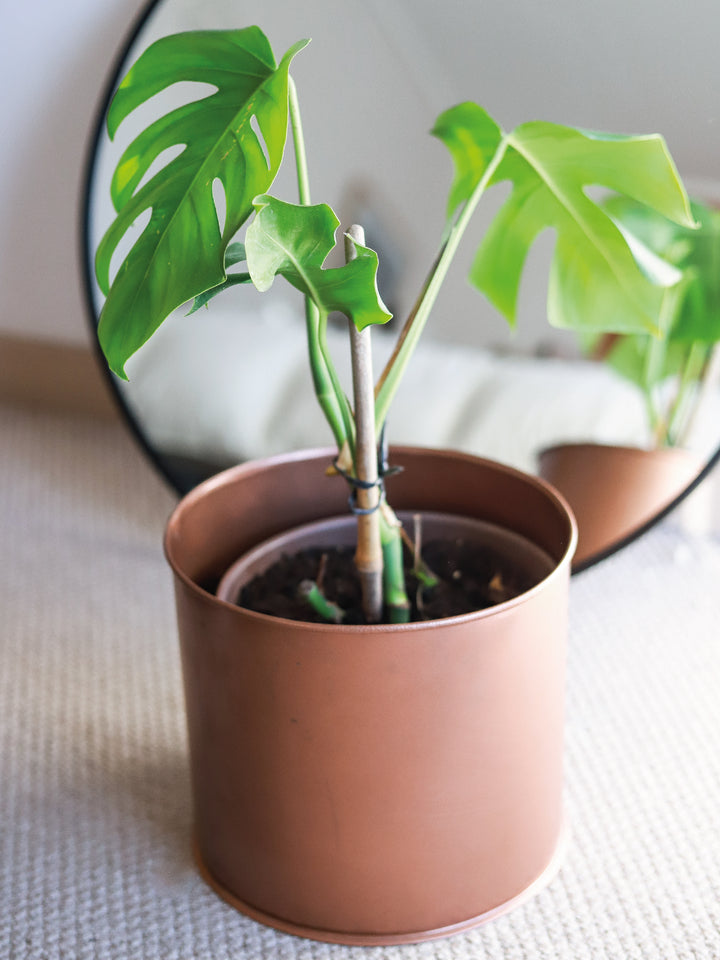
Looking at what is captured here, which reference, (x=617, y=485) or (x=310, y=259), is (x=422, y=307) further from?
(x=617, y=485)

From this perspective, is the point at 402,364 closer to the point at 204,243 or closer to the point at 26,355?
the point at 204,243

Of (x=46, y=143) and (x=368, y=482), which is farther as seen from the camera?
(x=46, y=143)

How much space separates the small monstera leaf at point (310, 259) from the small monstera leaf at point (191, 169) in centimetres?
2

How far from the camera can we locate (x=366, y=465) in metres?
0.56

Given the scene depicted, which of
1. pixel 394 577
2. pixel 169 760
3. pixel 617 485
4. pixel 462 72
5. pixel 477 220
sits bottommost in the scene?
pixel 169 760

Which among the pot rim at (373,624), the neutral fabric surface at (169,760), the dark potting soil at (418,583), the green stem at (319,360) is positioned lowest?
the neutral fabric surface at (169,760)

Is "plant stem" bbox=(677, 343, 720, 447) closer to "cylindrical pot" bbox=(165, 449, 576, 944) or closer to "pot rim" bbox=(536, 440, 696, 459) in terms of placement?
"pot rim" bbox=(536, 440, 696, 459)

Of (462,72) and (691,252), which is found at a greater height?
(462,72)

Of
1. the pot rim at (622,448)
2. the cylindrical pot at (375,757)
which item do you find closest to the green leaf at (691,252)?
the pot rim at (622,448)

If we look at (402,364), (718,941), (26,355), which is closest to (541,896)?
(718,941)

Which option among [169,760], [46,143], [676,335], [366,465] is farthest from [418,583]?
[46,143]

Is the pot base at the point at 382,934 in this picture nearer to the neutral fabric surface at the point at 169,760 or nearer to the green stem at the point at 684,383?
the neutral fabric surface at the point at 169,760

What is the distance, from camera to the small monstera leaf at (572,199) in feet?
1.80

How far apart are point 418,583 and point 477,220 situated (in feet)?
1.16
